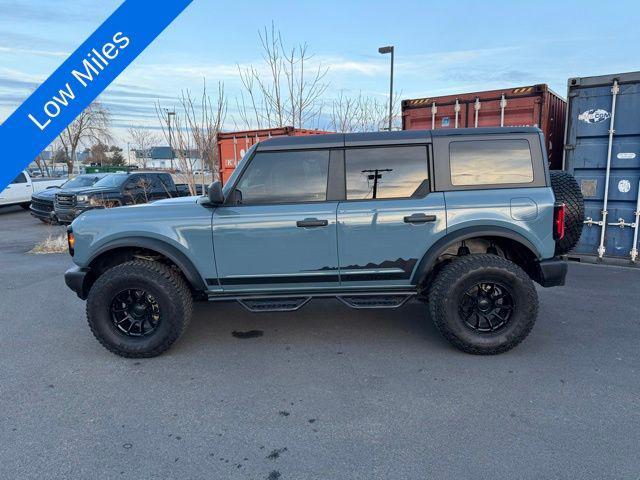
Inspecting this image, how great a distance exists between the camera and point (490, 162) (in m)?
3.82

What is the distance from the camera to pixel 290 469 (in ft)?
8.00

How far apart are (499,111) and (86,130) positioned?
114 feet

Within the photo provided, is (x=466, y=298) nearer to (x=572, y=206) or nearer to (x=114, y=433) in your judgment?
(x=572, y=206)

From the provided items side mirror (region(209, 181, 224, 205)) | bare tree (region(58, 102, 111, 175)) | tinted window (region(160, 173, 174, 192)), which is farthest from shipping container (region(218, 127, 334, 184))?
bare tree (region(58, 102, 111, 175))

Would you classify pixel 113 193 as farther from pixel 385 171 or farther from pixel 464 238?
pixel 464 238

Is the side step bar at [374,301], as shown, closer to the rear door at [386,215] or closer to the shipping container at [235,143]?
the rear door at [386,215]

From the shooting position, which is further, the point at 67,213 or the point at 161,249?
the point at 67,213

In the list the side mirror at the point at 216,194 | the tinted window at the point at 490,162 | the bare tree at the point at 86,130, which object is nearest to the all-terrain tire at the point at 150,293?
the side mirror at the point at 216,194

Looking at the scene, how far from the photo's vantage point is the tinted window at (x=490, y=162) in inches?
149

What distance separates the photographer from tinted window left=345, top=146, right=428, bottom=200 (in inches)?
150

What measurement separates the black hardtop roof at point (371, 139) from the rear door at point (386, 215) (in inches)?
2.3

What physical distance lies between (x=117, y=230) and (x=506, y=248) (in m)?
3.54

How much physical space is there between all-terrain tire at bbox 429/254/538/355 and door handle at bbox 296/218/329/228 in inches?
44.1

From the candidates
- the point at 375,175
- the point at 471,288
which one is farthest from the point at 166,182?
the point at 471,288
